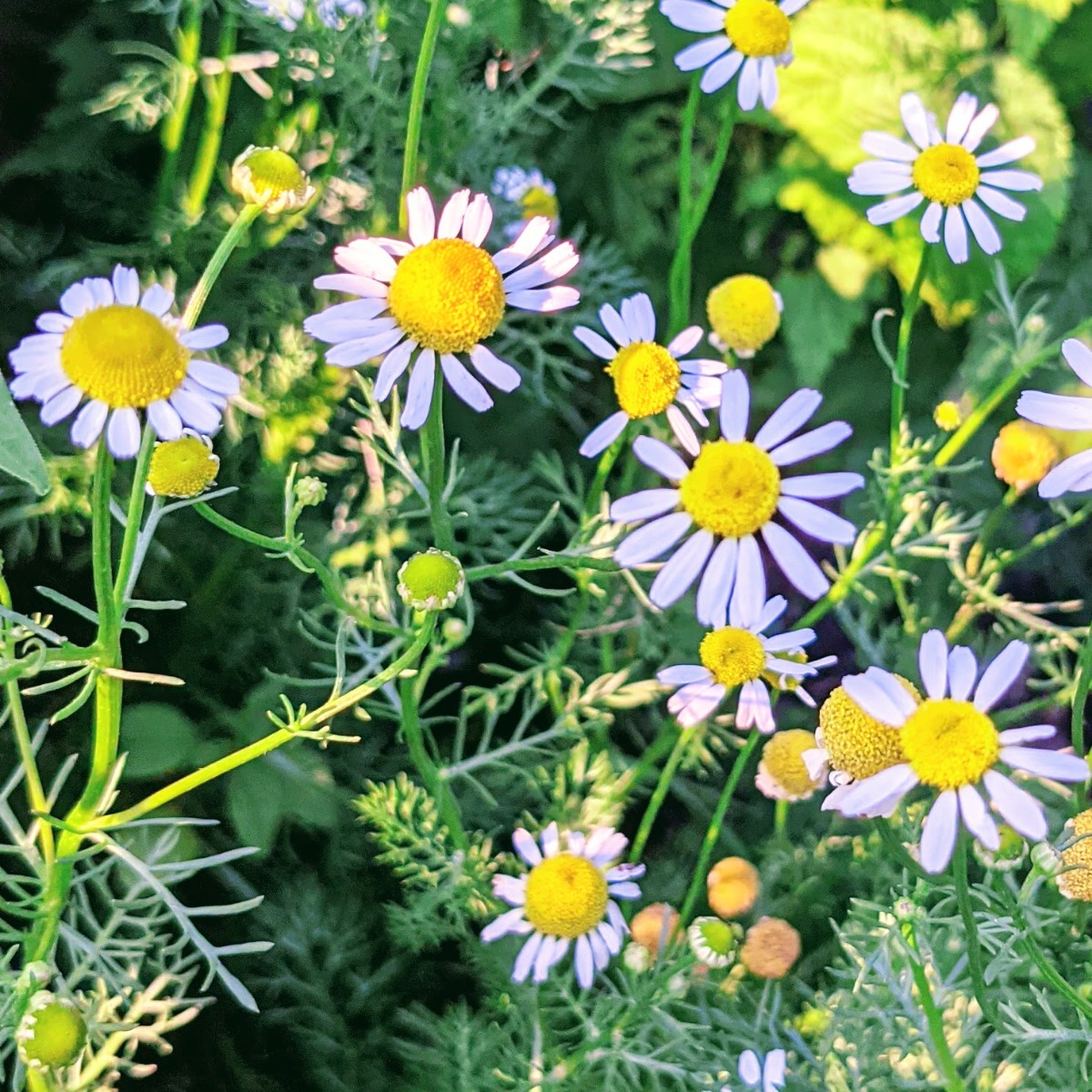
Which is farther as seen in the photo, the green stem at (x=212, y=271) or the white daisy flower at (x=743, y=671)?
the white daisy flower at (x=743, y=671)

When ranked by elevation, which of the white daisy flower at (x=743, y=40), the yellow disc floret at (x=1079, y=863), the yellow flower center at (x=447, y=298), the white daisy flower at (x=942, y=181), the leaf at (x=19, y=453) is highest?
the white daisy flower at (x=743, y=40)

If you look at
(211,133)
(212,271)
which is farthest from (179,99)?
(212,271)

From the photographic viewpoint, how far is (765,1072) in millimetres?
858

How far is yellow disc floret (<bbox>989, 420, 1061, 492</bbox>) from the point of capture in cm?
104

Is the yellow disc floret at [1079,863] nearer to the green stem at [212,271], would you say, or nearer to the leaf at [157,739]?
the green stem at [212,271]

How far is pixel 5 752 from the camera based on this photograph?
108 centimetres

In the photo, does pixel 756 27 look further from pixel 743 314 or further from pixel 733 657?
pixel 733 657

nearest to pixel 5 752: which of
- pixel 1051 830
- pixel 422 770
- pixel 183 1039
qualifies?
→ pixel 183 1039

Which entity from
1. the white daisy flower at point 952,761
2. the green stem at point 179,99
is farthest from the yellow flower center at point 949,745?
the green stem at point 179,99

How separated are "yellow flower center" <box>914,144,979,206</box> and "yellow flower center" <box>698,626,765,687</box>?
0.43 meters

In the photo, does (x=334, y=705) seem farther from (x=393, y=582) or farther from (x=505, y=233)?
(x=505, y=233)

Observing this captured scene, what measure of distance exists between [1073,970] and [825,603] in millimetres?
405

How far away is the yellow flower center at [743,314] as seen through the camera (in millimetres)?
1030

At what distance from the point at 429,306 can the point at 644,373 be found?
191mm
